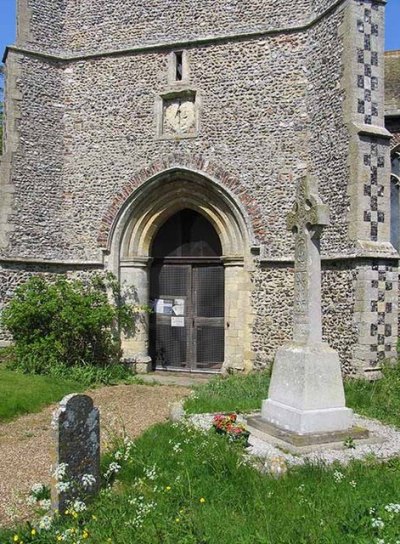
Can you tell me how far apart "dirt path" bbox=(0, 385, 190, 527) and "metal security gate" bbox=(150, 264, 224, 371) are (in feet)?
6.10

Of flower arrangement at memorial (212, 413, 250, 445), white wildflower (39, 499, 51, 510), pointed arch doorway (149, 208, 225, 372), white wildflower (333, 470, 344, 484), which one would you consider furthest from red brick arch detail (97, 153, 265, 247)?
white wildflower (39, 499, 51, 510)

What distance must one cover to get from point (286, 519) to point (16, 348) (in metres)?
9.08

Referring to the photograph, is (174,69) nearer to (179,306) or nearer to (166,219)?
(166,219)

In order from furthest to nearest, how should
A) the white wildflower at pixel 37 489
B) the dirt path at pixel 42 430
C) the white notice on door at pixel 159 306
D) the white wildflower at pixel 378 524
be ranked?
the white notice on door at pixel 159 306
the dirt path at pixel 42 430
the white wildflower at pixel 37 489
the white wildflower at pixel 378 524

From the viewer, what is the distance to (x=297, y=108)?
11.2 m

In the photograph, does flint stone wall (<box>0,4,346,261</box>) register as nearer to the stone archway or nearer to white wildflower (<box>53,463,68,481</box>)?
the stone archway

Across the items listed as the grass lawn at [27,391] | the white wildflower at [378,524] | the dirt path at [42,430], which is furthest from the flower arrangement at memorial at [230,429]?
the grass lawn at [27,391]

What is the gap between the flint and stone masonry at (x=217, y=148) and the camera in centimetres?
985

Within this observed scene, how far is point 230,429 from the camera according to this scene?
568cm

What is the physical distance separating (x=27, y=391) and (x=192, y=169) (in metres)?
5.80

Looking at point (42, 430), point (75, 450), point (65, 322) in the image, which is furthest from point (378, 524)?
point (65, 322)

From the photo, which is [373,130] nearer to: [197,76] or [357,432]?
[197,76]

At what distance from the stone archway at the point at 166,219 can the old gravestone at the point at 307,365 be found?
198 inches

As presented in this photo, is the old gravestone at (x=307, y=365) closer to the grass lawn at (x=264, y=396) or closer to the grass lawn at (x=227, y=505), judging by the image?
the grass lawn at (x=227, y=505)
